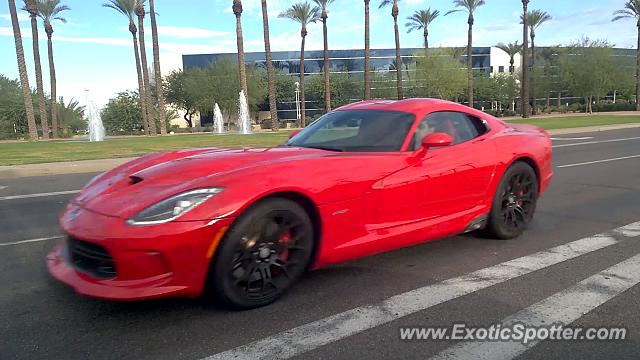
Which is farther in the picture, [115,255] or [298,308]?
[298,308]

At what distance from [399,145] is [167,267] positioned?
7.12 ft

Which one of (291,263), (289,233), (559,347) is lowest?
(559,347)

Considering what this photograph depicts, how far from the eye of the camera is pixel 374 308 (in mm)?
3527

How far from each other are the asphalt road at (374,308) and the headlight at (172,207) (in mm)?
702

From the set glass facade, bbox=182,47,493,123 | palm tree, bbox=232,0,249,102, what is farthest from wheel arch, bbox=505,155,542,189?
glass facade, bbox=182,47,493,123

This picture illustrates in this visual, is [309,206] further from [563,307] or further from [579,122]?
[579,122]

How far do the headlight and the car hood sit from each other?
5cm

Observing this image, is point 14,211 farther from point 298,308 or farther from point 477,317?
point 477,317

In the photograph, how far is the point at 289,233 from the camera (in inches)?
140

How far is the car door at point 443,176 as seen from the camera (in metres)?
4.07

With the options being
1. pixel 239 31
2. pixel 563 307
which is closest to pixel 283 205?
pixel 563 307

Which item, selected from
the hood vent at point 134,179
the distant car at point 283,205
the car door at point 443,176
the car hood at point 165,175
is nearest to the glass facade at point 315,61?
the car door at point 443,176

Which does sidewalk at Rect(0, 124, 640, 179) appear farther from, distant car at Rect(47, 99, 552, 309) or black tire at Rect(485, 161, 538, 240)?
black tire at Rect(485, 161, 538, 240)

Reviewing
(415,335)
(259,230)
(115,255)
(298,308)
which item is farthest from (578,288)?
(115,255)
